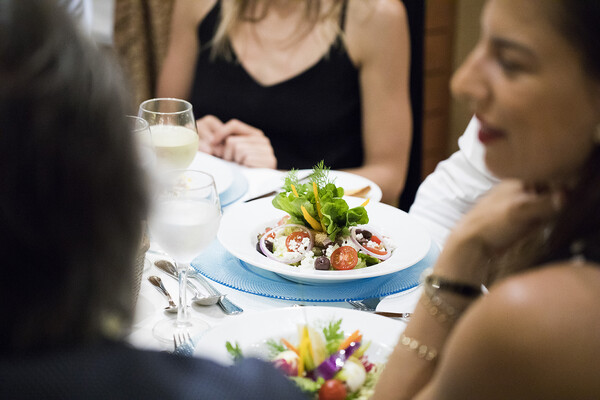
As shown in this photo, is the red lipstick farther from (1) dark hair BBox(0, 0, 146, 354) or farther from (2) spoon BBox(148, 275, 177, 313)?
(2) spoon BBox(148, 275, 177, 313)

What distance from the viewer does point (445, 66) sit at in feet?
13.4

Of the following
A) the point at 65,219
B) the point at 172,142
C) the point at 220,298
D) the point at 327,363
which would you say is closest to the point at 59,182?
the point at 65,219

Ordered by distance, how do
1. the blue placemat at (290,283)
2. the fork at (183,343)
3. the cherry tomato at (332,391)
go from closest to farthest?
the cherry tomato at (332,391) < the fork at (183,343) < the blue placemat at (290,283)

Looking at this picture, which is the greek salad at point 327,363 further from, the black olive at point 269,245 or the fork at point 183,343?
the black olive at point 269,245

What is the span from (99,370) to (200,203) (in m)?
0.73

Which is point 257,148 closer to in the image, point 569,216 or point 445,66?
point 569,216

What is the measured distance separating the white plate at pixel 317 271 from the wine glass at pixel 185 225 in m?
0.15

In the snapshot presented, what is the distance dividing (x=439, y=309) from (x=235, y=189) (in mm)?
903

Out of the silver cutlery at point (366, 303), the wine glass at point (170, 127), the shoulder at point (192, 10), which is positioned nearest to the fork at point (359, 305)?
the silver cutlery at point (366, 303)

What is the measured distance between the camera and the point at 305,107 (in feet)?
8.34

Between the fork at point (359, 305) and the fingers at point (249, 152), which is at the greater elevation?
the fork at point (359, 305)

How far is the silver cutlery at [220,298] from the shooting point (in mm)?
1332

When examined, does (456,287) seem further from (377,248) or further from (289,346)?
(377,248)

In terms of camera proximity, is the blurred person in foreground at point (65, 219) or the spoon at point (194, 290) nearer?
the blurred person in foreground at point (65, 219)
